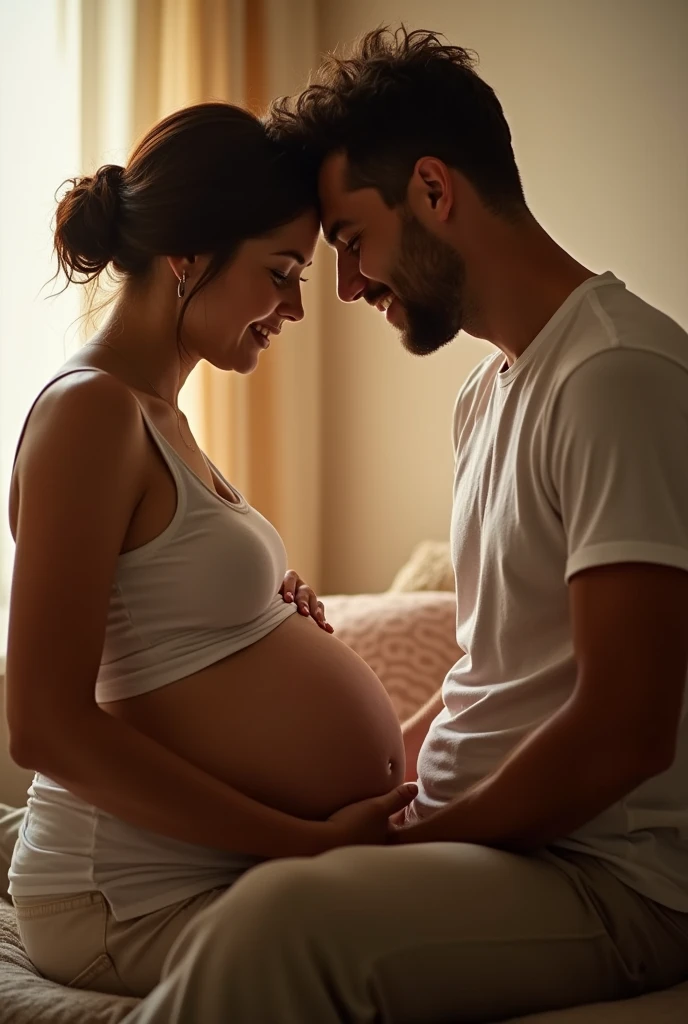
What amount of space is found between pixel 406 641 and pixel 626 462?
Answer: 3.27 feet

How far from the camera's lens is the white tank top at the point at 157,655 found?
117 cm

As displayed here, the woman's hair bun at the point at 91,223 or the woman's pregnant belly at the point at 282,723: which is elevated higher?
the woman's hair bun at the point at 91,223

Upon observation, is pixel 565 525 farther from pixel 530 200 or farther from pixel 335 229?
pixel 530 200

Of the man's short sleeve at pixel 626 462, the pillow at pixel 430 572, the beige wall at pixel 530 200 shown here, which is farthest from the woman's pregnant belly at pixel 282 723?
the beige wall at pixel 530 200

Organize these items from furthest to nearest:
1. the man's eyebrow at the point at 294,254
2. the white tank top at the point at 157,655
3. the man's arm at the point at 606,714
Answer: the man's eyebrow at the point at 294,254 < the white tank top at the point at 157,655 < the man's arm at the point at 606,714

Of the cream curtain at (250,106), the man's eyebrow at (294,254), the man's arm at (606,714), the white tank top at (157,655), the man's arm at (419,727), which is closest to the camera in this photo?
the man's arm at (606,714)

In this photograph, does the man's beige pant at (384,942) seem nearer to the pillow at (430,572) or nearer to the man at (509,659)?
the man at (509,659)

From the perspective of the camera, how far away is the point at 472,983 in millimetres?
1022

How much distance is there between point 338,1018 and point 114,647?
460 mm

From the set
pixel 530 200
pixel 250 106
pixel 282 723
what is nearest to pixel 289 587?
pixel 282 723

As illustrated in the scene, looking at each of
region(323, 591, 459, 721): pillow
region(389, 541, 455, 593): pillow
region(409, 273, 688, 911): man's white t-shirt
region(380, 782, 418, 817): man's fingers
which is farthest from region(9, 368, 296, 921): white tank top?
region(389, 541, 455, 593): pillow

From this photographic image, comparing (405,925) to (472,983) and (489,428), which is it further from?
(489,428)

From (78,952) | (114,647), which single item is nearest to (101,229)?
(114,647)

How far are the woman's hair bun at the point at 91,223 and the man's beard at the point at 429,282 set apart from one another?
1.18ft
